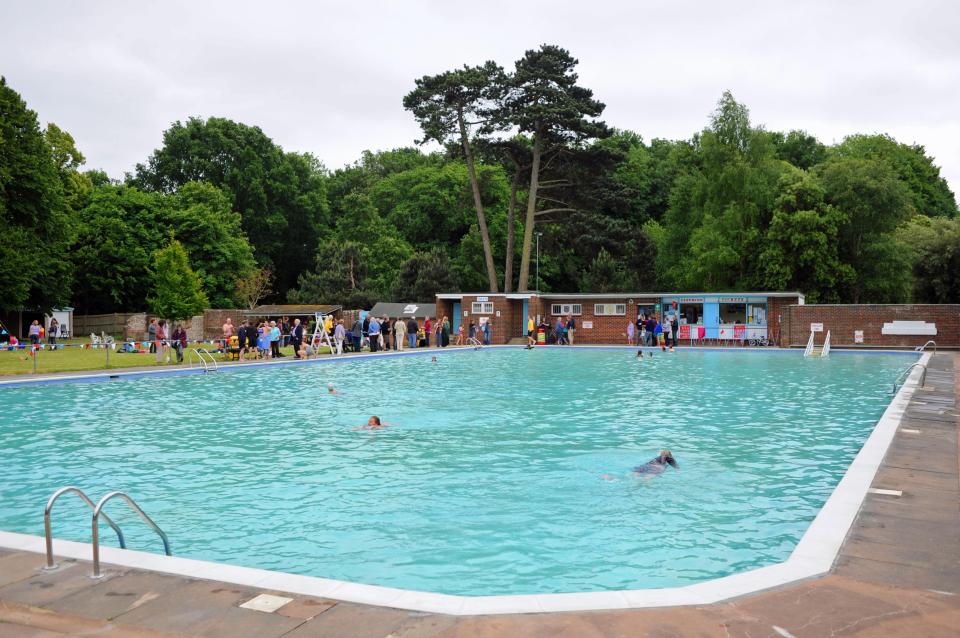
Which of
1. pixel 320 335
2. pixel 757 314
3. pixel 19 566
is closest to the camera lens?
pixel 19 566

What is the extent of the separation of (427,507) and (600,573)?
238 cm

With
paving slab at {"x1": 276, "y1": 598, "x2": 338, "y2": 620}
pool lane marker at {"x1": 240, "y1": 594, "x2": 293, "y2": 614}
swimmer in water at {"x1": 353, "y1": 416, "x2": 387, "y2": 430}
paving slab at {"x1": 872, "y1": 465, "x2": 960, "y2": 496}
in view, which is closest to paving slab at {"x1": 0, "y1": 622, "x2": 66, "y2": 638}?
pool lane marker at {"x1": 240, "y1": 594, "x2": 293, "y2": 614}

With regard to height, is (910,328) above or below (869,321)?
below

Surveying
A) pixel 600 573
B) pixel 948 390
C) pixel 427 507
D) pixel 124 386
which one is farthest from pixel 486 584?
pixel 124 386

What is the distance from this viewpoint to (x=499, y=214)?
202ft

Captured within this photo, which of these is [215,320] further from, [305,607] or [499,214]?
[305,607]

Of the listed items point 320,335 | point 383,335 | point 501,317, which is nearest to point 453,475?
point 320,335

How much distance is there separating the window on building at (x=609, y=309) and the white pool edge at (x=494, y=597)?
35.7 metres

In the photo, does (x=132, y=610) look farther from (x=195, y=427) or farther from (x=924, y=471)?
(x=195, y=427)

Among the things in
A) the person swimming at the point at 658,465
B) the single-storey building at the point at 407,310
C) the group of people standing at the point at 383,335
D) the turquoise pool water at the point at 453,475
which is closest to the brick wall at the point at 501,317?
the single-storey building at the point at 407,310

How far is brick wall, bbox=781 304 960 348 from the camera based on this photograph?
34.9 metres

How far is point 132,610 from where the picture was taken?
4215 millimetres

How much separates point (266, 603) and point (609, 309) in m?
38.3

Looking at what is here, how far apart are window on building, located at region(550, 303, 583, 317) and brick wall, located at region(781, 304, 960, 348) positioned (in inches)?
438
